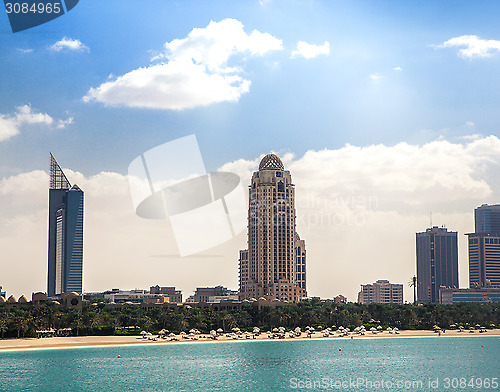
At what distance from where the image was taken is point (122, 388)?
4567 inches

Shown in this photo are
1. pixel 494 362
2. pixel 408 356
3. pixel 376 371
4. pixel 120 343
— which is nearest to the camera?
pixel 376 371

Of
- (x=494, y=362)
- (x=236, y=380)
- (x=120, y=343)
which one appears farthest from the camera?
(x=120, y=343)

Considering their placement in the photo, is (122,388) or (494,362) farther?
(494,362)

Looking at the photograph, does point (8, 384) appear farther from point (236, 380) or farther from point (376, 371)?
point (376, 371)

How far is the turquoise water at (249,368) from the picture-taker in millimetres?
118875

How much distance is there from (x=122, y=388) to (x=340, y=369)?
46.1 meters

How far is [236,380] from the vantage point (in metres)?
125

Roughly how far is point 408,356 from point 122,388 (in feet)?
256

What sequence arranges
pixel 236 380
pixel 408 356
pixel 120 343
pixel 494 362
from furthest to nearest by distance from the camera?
pixel 120 343
pixel 408 356
pixel 494 362
pixel 236 380

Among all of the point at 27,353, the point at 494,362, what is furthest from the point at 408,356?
the point at 27,353

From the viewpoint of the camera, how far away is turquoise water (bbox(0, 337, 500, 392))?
119 m

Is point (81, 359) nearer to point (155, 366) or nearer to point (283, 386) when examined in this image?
point (155, 366)

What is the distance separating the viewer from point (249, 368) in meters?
142

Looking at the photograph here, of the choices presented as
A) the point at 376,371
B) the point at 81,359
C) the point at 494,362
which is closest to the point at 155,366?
the point at 81,359
